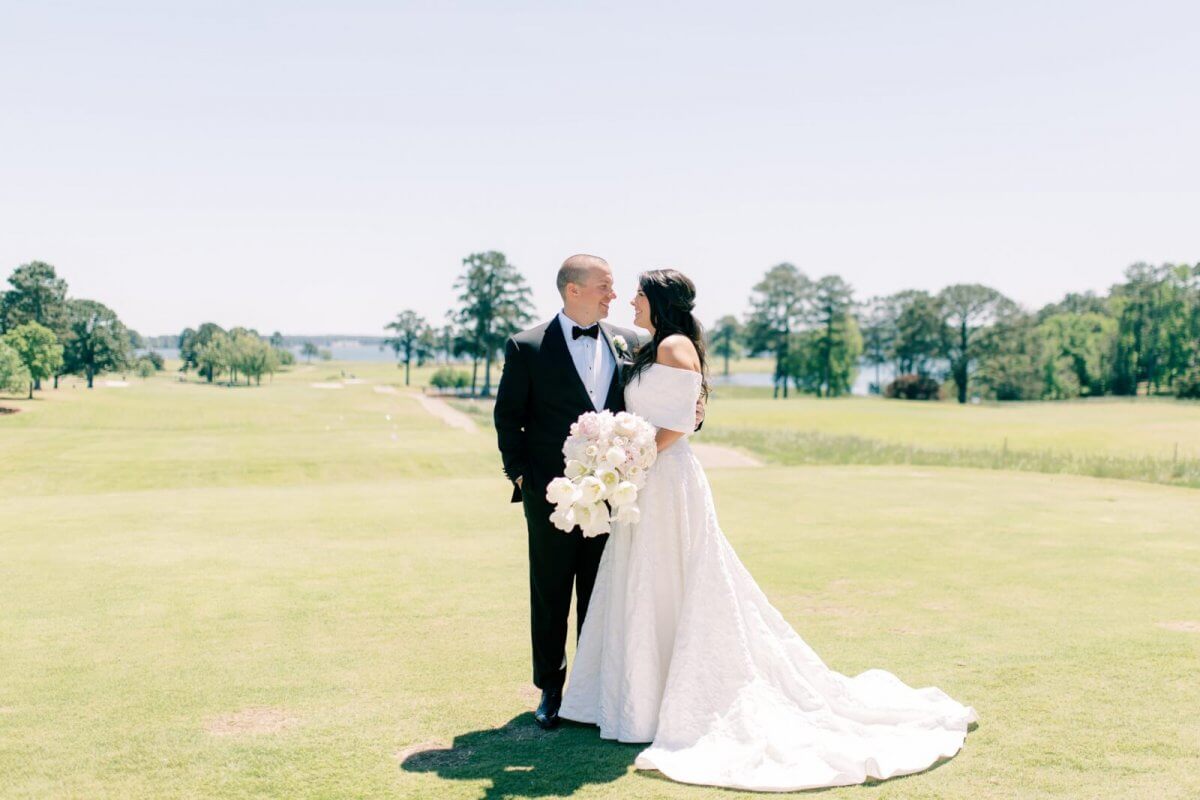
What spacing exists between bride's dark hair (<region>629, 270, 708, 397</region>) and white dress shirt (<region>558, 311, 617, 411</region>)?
29 cm

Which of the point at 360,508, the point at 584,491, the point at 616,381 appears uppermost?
the point at 616,381

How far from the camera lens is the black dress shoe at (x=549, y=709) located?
5.42m

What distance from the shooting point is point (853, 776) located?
4555 millimetres

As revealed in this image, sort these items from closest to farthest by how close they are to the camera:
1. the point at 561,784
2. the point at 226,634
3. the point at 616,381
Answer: the point at 561,784 < the point at 616,381 < the point at 226,634

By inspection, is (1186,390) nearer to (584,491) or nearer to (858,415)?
(858,415)

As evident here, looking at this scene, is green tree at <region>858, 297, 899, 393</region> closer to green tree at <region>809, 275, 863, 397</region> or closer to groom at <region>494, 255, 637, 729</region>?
green tree at <region>809, 275, 863, 397</region>

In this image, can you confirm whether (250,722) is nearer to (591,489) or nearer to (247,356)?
(591,489)

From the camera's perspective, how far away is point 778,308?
323 feet

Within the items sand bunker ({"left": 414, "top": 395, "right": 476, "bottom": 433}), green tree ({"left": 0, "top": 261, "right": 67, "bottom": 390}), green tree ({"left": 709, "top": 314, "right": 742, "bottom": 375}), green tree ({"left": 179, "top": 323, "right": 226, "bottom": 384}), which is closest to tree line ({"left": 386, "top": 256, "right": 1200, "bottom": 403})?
sand bunker ({"left": 414, "top": 395, "right": 476, "bottom": 433})

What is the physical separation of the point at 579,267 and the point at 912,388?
82.8 meters

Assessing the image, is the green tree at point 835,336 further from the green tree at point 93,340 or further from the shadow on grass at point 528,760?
the shadow on grass at point 528,760

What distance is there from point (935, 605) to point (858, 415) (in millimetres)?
47892

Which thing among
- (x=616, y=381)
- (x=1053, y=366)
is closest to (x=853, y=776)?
(x=616, y=381)

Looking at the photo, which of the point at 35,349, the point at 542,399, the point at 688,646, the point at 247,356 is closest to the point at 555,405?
the point at 542,399
